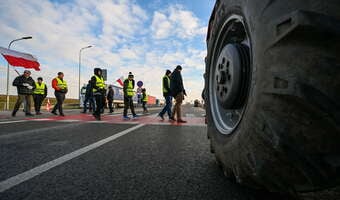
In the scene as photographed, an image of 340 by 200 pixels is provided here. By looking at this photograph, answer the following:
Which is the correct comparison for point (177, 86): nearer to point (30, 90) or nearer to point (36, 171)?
point (36, 171)

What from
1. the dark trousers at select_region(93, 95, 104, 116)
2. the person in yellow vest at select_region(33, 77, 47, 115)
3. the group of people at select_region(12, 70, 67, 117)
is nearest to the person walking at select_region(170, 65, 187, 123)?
the dark trousers at select_region(93, 95, 104, 116)

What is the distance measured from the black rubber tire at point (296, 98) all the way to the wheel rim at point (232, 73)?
29 centimetres

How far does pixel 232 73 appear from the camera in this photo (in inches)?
54.9

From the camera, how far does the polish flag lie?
550 inches

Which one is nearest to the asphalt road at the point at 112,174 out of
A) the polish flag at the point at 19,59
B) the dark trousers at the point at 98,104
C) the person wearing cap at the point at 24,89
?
the dark trousers at the point at 98,104

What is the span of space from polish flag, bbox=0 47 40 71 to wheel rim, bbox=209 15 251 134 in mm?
16096

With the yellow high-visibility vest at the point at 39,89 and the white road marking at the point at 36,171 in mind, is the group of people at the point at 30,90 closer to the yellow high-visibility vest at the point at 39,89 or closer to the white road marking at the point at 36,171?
the yellow high-visibility vest at the point at 39,89

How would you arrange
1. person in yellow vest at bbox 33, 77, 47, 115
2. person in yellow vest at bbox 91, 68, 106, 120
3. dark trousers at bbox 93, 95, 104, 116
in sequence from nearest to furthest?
dark trousers at bbox 93, 95, 104, 116, person in yellow vest at bbox 91, 68, 106, 120, person in yellow vest at bbox 33, 77, 47, 115

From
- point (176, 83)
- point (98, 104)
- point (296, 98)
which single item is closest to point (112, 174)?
point (296, 98)

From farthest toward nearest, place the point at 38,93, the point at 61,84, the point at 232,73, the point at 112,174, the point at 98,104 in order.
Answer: the point at 38,93 < the point at 61,84 < the point at 98,104 < the point at 112,174 < the point at 232,73

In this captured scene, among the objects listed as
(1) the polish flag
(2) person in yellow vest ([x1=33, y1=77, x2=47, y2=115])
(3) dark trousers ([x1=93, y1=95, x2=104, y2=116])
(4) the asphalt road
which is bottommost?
(4) the asphalt road

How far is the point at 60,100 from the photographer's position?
383 inches

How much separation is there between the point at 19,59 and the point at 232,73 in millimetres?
17068

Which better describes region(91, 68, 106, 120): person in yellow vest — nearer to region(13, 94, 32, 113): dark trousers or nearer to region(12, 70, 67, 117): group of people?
region(12, 70, 67, 117): group of people
